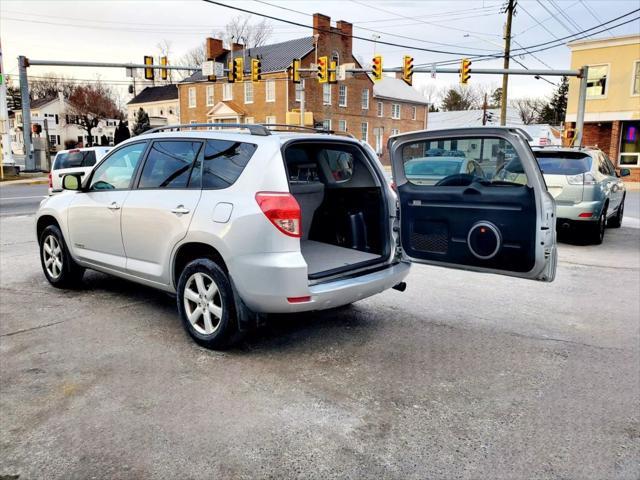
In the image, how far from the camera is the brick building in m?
44.2

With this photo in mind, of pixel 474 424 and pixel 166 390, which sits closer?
pixel 474 424

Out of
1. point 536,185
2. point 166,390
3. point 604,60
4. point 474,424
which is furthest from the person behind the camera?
point 604,60

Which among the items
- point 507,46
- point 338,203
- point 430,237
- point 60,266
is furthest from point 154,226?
point 507,46

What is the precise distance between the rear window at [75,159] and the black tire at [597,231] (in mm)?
13864

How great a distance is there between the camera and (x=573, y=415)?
3441mm

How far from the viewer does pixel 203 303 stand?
4.42 metres

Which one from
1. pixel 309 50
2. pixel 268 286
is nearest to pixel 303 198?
pixel 268 286

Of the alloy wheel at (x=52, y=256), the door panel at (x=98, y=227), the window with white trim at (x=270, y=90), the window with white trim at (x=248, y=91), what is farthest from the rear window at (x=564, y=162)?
the window with white trim at (x=248, y=91)

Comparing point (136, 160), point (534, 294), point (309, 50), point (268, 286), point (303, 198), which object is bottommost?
point (534, 294)

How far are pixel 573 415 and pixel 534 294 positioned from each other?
327cm

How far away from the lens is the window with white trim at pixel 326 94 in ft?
153

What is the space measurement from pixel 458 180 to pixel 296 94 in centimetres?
4051

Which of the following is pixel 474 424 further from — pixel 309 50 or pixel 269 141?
pixel 309 50

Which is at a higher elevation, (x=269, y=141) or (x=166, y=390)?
(x=269, y=141)
